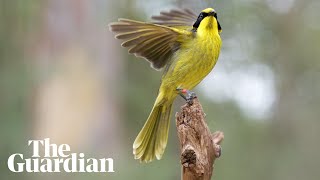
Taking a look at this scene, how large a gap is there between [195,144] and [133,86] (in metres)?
7.13

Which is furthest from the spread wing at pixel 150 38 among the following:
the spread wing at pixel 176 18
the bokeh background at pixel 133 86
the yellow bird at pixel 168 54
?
the bokeh background at pixel 133 86

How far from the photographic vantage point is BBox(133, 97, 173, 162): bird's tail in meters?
3.67

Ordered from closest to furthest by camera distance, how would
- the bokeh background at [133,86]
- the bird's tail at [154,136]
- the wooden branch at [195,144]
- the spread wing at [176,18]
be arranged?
1. the wooden branch at [195,144]
2. the bird's tail at [154,136]
3. the spread wing at [176,18]
4. the bokeh background at [133,86]

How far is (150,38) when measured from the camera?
3.23 meters

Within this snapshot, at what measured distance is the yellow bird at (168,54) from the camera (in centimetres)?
319

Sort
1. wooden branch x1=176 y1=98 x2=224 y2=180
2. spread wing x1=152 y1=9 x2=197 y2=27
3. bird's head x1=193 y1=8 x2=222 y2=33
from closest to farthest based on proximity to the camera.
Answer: wooden branch x1=176 y1=98 x2=224 y2=180 → bird's head x1=193 y1=8 x2=222 y2=33 → spread wing x1=152 y1=9 x2=197 y2=27

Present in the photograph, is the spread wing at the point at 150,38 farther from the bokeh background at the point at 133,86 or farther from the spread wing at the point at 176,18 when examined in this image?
the bokeh background at the point at 133,86

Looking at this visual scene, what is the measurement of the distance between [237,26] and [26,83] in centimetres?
371

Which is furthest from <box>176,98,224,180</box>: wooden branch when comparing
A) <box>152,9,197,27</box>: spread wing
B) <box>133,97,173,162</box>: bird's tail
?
<box>152,9,197,27</box>: spread wing

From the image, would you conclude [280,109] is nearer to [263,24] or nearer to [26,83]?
[263,24]

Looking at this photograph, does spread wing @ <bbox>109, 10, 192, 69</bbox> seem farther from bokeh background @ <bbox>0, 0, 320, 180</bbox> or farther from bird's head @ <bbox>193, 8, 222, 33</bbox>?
bokeh background @ <bbox>0, 0, 320, 180</bbox>

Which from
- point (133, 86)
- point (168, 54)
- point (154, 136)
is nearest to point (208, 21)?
point (168, 54)

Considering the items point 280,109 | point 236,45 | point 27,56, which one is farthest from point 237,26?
point 27,56

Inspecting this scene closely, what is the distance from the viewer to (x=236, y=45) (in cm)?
1086
